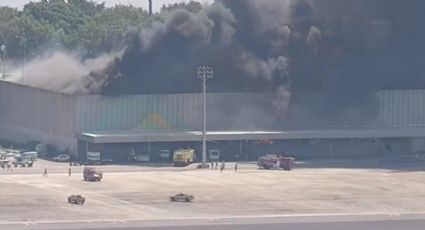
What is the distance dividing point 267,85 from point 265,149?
11.3m

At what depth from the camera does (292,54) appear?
567 feet

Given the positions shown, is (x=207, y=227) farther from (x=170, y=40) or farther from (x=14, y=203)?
(x=170, y=40)

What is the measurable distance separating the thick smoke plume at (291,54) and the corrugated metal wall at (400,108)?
1.20 meters

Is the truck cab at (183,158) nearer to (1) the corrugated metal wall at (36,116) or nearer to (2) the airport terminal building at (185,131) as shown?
(2) the airport terminal building at (185,131)

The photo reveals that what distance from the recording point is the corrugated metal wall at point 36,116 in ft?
520

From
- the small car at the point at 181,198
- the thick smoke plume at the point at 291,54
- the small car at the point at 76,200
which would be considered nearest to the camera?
the small car at the point at 76,200

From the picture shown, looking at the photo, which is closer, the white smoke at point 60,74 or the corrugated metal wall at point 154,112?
the corrugated metal wall at point 154,112

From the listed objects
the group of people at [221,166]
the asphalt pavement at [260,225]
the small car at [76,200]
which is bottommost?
the asphalt pavement at [260,225]

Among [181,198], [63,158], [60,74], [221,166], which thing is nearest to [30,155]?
[63,158]

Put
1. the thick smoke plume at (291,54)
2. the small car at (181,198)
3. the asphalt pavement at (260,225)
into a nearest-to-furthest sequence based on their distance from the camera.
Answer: the asphalt pavement at (260,225) < the small car at (181,198) < the thick smoke plume at (291,54)

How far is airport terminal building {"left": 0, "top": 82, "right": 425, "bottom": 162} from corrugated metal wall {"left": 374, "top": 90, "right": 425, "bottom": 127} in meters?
0.17

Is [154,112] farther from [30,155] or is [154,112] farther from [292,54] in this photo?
[292,54]

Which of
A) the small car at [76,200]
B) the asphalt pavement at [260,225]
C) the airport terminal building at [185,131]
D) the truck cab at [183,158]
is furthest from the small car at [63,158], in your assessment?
the asphalt pavement at [260,225]

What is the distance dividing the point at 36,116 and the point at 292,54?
2649cm
